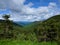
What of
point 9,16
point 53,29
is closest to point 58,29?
point 53,29

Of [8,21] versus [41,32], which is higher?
[8,21]

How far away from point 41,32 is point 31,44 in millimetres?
34401

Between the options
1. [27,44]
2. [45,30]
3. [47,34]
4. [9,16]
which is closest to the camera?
[27,44]

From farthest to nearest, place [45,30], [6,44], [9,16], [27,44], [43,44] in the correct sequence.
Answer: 1. [9,16]
2. [45,30]
3. [43,44]
4. [27,44]
5. [6,44]

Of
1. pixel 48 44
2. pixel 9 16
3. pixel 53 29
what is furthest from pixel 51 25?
pixel 48 44

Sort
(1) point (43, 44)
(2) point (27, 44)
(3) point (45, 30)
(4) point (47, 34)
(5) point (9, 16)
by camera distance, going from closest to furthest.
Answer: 1. (2) point (27, 44)
2. (1) point (43, 44)
3. (4) point (47, 34)
4. (3) point (45, 30)
5. (5) point (9, 16)

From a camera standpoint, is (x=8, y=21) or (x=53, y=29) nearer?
(x=53, y=29)

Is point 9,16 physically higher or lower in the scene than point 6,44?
higher

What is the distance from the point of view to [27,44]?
11.2 metres

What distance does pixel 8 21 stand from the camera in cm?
5347

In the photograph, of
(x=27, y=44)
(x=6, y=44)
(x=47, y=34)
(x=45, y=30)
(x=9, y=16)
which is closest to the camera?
(x=6, y=44)

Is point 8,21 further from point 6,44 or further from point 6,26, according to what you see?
point 6,44

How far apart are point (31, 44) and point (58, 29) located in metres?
34.5

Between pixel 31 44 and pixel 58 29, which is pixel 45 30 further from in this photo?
pixel 31 44
